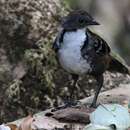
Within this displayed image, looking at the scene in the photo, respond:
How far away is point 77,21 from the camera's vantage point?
20.4 feet

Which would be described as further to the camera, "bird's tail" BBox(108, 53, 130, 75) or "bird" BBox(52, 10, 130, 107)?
"bird's tail" BBox(108, 53, 130, 75)

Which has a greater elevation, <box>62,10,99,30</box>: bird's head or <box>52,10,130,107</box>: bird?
<box>62,10,99,30</box>: bird's head

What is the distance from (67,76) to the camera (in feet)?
23.2

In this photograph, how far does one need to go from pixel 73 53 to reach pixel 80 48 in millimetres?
81

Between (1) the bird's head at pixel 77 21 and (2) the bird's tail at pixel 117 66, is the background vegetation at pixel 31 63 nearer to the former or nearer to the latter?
(2) the bird's tail at pixel 117 66

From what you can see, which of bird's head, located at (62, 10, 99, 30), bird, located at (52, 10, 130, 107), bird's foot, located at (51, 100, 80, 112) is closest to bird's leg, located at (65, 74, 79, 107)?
bird's foot, located at (51, 100, 80, 112)

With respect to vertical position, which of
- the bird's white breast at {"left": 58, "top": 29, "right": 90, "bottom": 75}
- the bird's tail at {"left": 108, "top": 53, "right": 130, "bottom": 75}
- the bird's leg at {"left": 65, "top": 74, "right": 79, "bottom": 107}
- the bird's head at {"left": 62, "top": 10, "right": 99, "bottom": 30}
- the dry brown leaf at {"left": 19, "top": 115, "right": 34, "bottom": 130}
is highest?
the bird's head at {"left": 62, "top": 10, "right": 99, "bottom": 30}

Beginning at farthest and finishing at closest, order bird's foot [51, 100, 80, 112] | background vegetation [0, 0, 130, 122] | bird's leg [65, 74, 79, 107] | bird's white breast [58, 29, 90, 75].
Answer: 1. background vegetation [0, 0, 130, 122]
2. bird's leg [65, 74, 79, 107]
3. bird's foot [51, 100, 80, 112]
4. bird's white breast [58, 29, 90, 75]

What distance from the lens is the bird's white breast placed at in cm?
605

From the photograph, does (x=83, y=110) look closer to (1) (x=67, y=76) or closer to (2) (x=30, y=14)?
(1) (x=67, y=76)

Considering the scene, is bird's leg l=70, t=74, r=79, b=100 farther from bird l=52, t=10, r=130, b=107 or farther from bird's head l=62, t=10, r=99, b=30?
bird's head l=62, t=10, r=99, b=30

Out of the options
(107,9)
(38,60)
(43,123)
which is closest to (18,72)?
(38,60)

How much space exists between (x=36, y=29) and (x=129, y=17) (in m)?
4.93

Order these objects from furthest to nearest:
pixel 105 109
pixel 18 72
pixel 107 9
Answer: pixel 107 9 → pixel 18 72 → pixel 105 109
